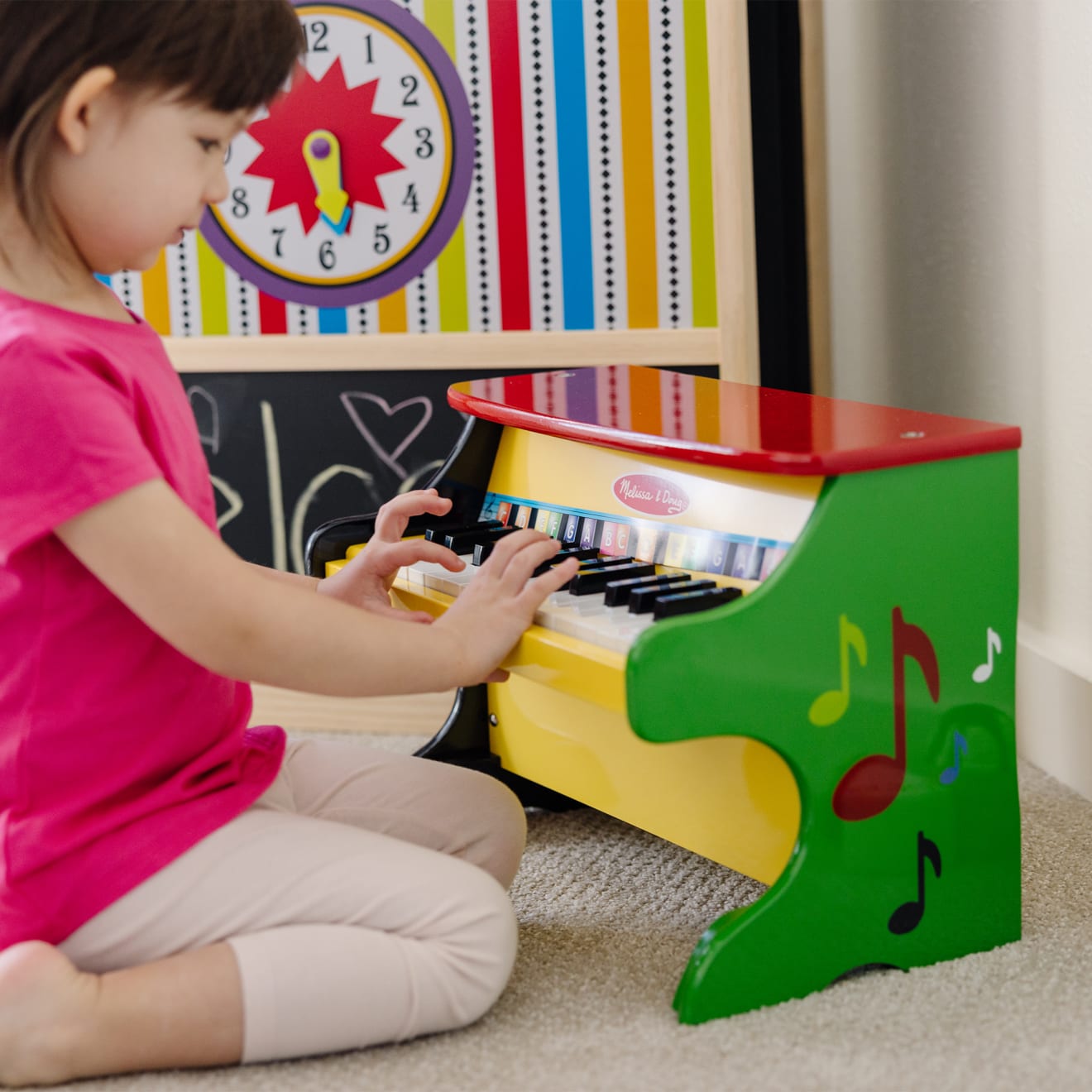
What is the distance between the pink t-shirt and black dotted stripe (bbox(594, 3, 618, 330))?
0.77m

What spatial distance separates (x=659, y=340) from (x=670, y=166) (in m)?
0.20

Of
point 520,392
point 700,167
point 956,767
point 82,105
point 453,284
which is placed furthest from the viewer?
point 453,284

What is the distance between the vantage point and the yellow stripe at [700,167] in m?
1.59

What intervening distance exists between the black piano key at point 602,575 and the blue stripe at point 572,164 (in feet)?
2.14

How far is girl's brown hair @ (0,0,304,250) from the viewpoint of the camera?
0.88 meters

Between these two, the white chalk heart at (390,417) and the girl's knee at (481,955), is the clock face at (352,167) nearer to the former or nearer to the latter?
the white chalk heart at (390,417)

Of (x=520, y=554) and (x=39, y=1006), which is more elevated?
(x=520, y=554)

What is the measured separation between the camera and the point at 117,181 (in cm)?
91

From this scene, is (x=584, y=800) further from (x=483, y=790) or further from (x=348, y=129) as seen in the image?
(x=348, y=129)

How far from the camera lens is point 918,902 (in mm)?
1105

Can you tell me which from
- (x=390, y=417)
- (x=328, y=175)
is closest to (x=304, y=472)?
(x=390, y=417)

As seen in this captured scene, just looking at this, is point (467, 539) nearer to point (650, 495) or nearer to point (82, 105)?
point (650, 495)

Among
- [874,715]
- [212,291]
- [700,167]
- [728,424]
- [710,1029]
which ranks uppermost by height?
[700,167]

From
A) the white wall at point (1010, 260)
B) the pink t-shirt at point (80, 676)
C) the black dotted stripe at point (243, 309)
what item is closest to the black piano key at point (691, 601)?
the pink t-shirt at point (80, 676)
